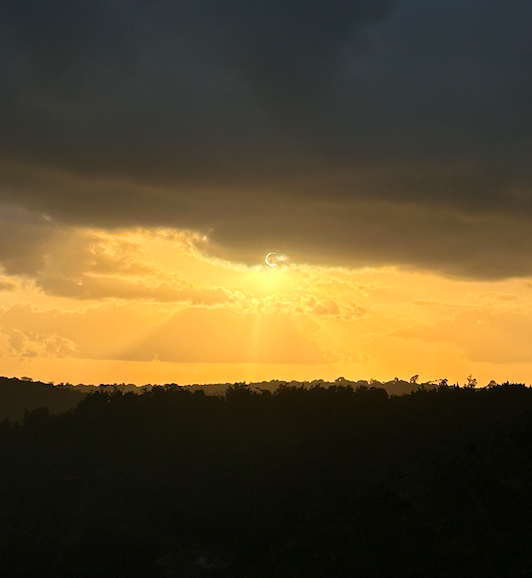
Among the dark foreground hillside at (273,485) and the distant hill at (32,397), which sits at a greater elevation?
the distant hill at (32,397)

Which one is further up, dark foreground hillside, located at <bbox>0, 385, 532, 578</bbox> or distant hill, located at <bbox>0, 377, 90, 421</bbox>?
distant hill, located at <bbox>0, 377, 90, 421</bbox>

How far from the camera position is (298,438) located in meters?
76.7

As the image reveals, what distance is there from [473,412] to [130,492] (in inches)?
1118

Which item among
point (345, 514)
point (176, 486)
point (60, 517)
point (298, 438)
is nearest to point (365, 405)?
point (298, 438)

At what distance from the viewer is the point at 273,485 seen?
68.7 m

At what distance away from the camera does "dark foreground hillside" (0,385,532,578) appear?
41.8 m

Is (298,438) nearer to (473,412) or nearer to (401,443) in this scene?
(401,443)

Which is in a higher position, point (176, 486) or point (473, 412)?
point (473, 412)

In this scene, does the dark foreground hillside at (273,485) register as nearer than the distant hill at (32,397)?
Yes

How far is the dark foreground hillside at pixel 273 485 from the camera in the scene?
41844 millimetres

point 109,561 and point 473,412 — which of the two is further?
point 473,412

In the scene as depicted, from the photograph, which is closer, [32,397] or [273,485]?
[273,485]

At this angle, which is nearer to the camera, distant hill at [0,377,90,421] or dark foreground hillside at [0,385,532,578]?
dark foreground hillside at [0,385,532,578]

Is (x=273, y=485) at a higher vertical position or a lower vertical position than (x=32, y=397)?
lower
